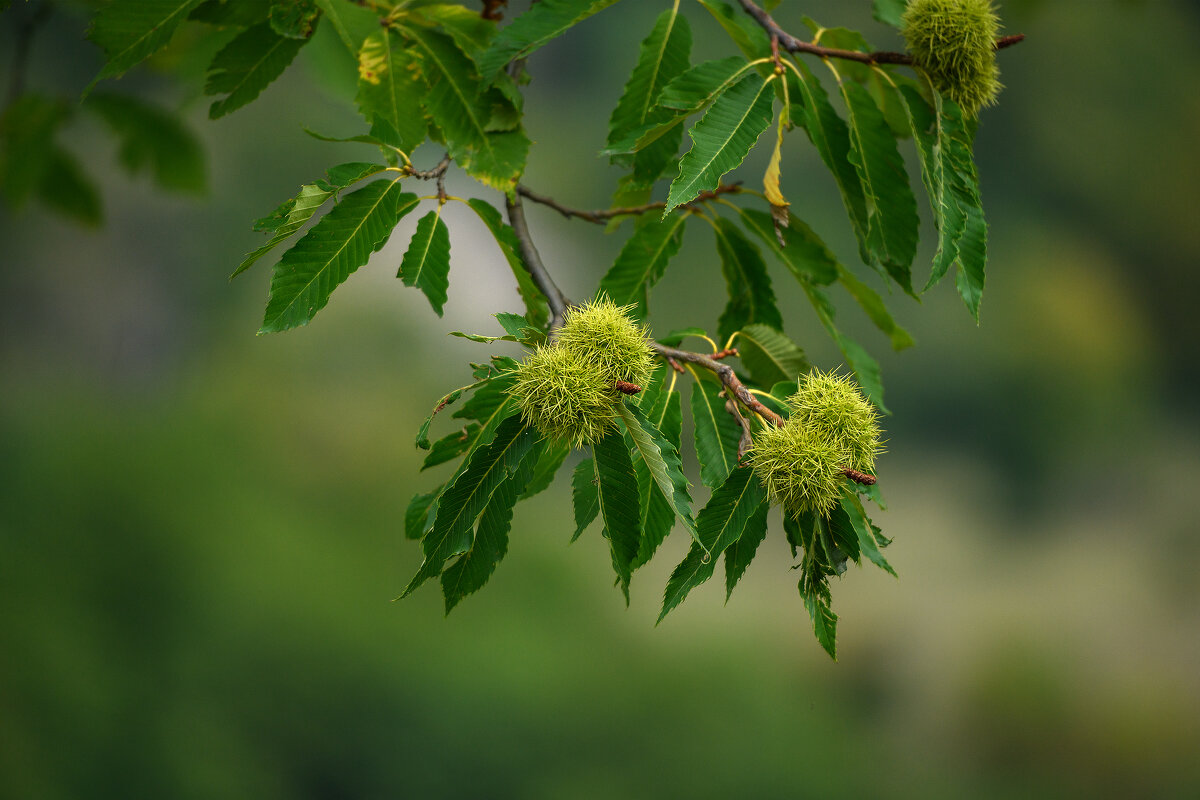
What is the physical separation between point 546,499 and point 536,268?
1.46 m

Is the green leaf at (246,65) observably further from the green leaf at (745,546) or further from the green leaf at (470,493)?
the green leaf at (745,546)

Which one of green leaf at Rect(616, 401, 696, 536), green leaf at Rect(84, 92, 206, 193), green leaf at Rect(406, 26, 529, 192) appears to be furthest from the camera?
green leaf at Rect(84, 92, 206, 193)

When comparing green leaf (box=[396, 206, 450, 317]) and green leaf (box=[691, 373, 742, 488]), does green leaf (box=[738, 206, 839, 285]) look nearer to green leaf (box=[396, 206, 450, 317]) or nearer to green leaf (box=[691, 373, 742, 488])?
green leaf (box=[691, 373, 742, 488])

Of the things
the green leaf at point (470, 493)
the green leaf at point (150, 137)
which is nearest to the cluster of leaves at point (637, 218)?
the green leaf at point (470, 493)

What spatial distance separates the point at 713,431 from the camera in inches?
33.9

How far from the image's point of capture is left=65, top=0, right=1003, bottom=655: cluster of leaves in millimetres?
712

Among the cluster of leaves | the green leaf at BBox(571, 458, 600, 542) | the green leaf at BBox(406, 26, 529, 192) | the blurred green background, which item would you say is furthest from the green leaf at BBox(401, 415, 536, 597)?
the blurred green background

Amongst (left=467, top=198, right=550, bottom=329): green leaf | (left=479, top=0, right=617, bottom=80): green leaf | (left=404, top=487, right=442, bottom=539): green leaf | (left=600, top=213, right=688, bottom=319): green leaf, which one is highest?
(left=479, top=0, right=617, bottom=80): green leaf

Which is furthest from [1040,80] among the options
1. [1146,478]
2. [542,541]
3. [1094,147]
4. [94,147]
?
[94,147]

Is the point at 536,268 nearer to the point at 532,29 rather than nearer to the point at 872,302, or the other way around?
the point at 532,29

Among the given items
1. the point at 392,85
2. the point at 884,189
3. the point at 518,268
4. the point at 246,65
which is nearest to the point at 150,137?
the point at 246,65

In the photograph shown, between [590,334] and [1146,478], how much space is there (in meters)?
2.23

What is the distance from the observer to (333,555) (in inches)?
88.0

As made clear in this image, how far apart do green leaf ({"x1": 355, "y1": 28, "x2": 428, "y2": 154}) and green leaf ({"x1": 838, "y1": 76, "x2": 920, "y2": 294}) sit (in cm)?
45
